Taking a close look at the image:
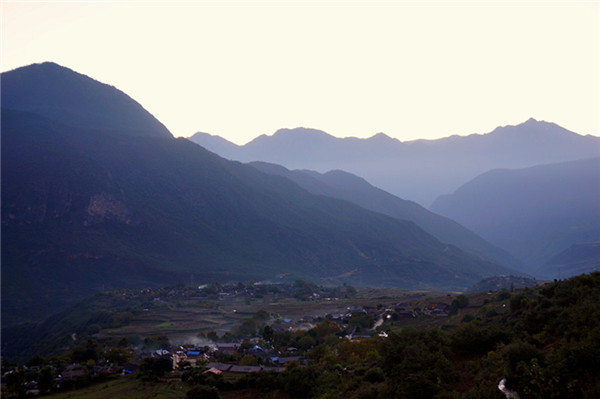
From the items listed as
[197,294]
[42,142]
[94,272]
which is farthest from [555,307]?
[42,142]

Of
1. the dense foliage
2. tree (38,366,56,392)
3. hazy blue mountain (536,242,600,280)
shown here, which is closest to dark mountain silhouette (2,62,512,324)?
hazy blue mountain (536,242,600,280)

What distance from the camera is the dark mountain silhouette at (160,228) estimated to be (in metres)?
111

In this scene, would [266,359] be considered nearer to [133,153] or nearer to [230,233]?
[230,233]

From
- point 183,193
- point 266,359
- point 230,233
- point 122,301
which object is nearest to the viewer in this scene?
point 266,359

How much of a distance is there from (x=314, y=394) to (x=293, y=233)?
127264 mm

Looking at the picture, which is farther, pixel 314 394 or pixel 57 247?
pixel 57 247

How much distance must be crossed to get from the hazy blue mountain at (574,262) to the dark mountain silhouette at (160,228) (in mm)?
13430

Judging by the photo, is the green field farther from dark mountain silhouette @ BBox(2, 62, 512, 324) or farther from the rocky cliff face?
the rocky cliff face

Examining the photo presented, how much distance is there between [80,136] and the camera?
16200 cm

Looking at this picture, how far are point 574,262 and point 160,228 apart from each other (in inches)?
4646

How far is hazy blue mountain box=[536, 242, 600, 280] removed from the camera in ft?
402

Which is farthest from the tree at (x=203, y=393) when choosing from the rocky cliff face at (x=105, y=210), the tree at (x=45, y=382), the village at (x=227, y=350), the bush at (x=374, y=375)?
the rocky cliff face at (x=105, y=210)

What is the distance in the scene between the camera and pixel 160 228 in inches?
5330

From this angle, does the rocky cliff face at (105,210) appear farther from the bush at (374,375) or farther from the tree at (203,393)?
the bush at (374,375)
